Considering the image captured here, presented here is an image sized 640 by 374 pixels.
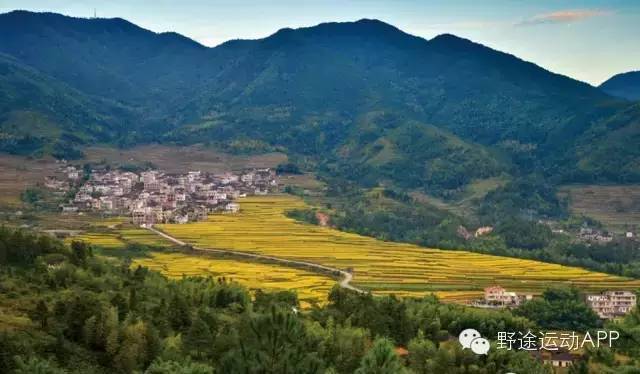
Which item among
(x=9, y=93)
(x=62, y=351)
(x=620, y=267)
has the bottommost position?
(x=620, y=267)

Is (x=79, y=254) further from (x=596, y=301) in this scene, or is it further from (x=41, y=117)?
(x=41, y=117)

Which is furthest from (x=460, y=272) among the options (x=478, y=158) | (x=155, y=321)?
(x=478, y=158)

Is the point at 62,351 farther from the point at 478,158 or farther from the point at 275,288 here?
the point at 478,158

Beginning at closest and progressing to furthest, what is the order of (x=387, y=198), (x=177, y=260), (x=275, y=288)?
A: (x=275, y=288)
(x=177, y=260)
(x=387, y=198)

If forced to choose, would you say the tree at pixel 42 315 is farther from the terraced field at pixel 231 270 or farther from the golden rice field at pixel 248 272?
the golden rice field at pixel 248 272

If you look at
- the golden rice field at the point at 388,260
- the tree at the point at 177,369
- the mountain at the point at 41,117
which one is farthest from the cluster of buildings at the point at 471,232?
the tree at the point at 177,369

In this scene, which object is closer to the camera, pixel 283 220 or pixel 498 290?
pixel 498 290

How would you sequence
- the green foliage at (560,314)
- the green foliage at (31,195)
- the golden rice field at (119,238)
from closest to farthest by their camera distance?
the green foliage at (560,314), the golden rice field at (119,238), the green foliage at (31,195)
